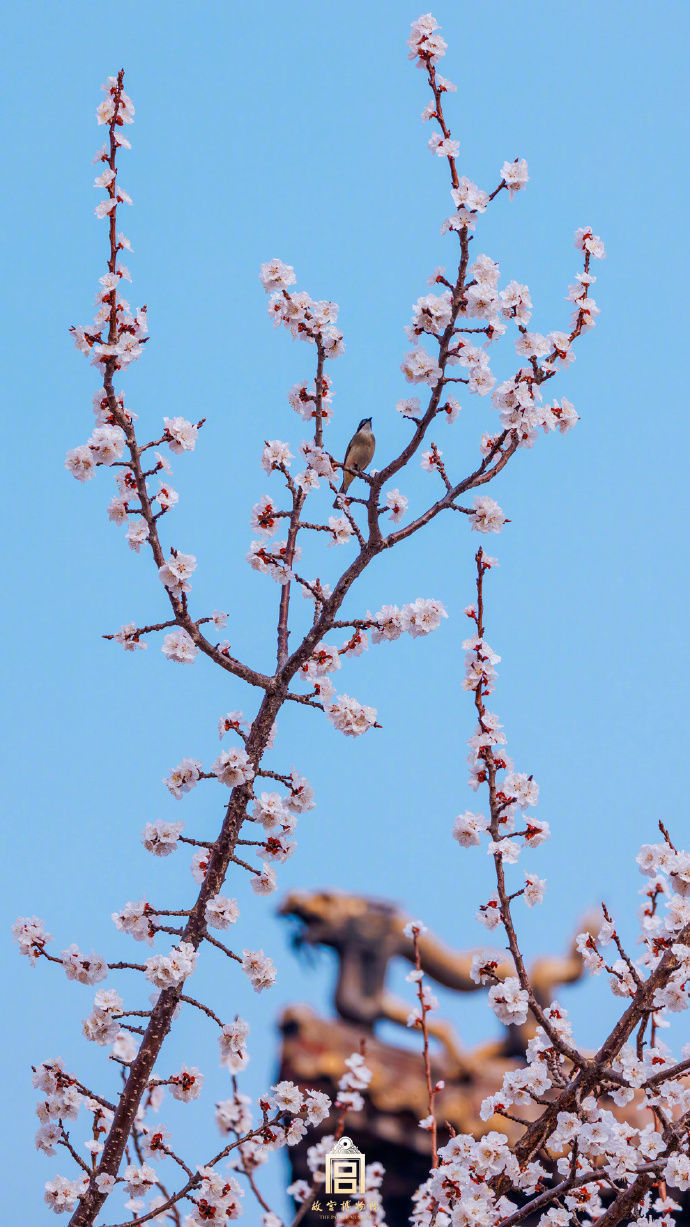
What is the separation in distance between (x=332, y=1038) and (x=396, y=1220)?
1.70 m

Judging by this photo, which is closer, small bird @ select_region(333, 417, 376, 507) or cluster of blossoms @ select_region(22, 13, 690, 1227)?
cluster of blossoms @ select_region(22, 13, 690, 1227)

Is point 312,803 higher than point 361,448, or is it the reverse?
point 361,448

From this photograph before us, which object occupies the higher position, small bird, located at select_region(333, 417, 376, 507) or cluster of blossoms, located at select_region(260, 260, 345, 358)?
small bird, located at select_region(333, 417, 376, 507)

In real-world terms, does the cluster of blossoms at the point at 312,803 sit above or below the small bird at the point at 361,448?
below

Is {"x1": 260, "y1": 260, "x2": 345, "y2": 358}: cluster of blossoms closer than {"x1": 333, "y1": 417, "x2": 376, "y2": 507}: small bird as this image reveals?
Yes

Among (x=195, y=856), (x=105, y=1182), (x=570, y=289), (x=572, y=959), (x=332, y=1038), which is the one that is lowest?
(x=105, y=1182)

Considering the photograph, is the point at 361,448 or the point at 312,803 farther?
the point at 361,448

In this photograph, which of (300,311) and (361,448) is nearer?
(300,311)

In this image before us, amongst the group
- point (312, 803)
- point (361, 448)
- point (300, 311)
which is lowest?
point (312, 803)

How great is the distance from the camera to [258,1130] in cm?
504

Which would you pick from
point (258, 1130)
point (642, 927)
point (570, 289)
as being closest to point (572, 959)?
point (642, 927)

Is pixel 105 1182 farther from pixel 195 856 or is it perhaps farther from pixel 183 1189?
pixel 195 856

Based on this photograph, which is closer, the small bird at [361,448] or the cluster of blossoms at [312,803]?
the cluster of blossoms at [312,803]

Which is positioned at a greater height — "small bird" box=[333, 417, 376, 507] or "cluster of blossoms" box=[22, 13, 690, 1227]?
"small bird" box=[333, 417, 376, 507]
